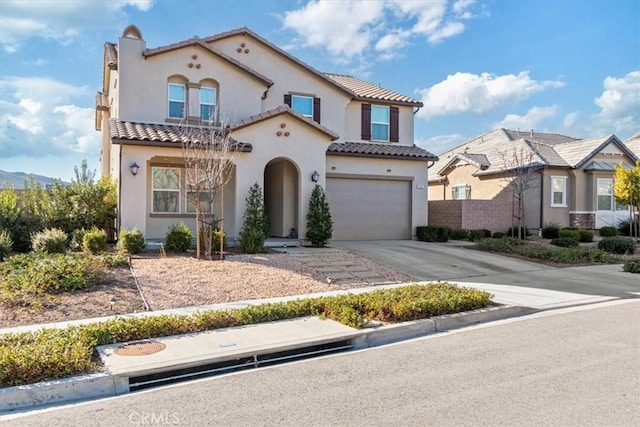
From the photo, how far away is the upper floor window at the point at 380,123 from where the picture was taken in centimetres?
2150

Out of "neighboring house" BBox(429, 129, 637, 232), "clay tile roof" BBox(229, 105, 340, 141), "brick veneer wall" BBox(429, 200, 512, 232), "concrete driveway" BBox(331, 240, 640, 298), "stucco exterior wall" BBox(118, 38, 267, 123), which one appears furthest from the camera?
"neighboring house" BBox(429, 129, 637, 232)

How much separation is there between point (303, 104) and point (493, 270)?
414 inches

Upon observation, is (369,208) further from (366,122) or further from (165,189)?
(165,189)

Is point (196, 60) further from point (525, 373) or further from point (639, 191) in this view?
point (639, 191)

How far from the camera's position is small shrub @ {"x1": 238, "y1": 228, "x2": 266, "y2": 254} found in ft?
46.4

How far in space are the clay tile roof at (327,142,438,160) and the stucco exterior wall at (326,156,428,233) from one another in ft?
1.00

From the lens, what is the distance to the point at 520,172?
69.0ft

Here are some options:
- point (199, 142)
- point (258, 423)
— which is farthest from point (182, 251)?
point (258, 423)

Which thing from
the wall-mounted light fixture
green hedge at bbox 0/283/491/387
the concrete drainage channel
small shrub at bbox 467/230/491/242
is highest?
the wall-mounted light fixture

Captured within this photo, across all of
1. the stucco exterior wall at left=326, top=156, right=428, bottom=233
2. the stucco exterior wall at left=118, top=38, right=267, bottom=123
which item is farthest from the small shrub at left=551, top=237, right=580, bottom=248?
the stucco exterior wall at left=118, top=38, right=267, bottom=123

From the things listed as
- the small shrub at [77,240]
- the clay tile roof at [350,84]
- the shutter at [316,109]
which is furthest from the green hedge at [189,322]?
the clay tile roof at [350,84]

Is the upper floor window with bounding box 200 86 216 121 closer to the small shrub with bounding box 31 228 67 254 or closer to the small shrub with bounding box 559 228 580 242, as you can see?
the small shrub with bounding box 31 228 67 254

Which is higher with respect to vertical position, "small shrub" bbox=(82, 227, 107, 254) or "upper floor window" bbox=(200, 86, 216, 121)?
"upper floor window" bbox=(200, 86, 216, 121)

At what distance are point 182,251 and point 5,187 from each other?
26.5 ft
